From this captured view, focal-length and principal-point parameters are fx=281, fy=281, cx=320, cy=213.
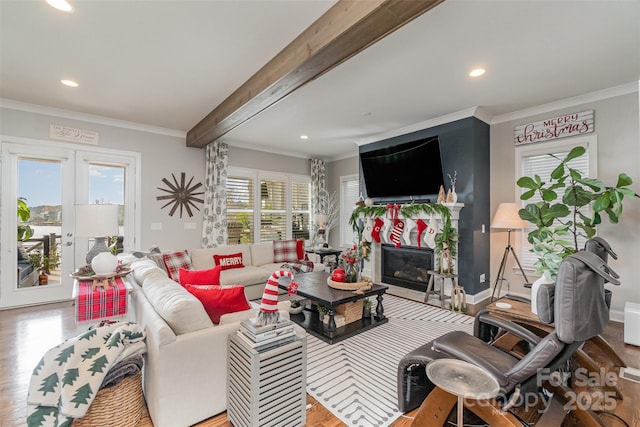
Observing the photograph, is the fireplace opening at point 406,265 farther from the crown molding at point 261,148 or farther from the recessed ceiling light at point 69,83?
the recessed ceiling light at point 69,83

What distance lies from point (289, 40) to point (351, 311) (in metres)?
2.78

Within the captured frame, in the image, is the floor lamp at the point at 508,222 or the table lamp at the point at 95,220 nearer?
the table lamp at the point at 95,220

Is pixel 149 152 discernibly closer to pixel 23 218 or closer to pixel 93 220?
pixel 23 218

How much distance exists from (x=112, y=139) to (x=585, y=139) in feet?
21.9

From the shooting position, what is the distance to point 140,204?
4609 millimetres

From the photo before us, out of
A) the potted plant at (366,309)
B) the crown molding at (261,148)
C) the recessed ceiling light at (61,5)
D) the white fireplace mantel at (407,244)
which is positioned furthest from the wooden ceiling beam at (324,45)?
the white fireplace mantel at (407,244)

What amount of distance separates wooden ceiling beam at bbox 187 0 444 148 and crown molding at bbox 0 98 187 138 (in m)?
2.07

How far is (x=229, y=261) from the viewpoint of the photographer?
4234 mm

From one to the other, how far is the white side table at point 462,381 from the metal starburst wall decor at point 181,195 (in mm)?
4879

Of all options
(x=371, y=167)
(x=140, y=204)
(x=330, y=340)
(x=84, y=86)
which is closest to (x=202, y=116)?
(x=84, y=86)

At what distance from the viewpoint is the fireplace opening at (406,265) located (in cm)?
448

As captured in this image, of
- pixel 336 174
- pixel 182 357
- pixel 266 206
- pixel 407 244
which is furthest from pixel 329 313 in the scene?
pixel 336 174

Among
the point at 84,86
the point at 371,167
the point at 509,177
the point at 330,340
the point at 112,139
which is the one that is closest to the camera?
the point at 330,340

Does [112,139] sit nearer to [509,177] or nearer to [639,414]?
[509,177]
